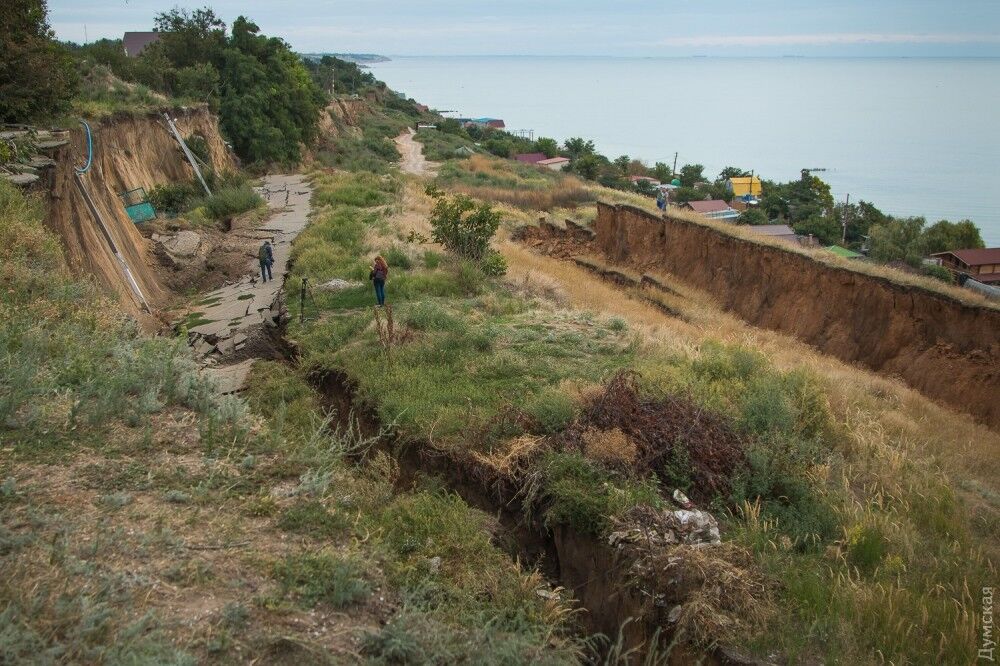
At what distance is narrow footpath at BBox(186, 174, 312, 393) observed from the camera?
524 inches

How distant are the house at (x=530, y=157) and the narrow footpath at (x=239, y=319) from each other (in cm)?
4957

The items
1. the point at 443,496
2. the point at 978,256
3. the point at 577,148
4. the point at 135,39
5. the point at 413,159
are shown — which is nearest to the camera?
the point at 443,496

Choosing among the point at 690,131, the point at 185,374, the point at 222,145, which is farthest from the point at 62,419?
the point at 690,131

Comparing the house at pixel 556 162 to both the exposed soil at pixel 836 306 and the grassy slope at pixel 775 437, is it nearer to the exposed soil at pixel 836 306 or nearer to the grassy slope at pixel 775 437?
the exposed soil at pixel 836 306

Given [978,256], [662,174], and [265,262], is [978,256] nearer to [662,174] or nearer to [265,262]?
[265,262]

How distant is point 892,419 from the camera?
12336mm

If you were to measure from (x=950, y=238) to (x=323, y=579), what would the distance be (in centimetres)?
4374

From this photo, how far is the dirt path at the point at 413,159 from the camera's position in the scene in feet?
167

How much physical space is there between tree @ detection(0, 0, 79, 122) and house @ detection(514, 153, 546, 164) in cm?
5520

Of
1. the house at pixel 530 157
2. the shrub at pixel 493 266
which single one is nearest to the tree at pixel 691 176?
the house at pixel 530 157

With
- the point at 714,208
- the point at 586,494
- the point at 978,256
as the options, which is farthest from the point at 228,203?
the point at 714,208

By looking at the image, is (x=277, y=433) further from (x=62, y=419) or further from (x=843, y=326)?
(x=843, y=326)

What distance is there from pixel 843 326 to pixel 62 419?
18.7 m

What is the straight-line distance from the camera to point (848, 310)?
20.1 m
